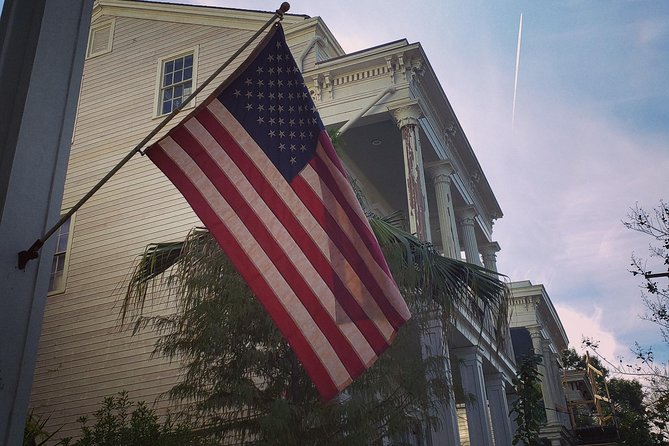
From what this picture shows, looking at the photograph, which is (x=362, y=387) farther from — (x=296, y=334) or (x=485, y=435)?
(x=485, y=435)

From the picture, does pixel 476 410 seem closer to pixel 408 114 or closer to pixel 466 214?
pixel 466 214

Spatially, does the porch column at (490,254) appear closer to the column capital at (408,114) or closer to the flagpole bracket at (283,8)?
the column capital at (408,114)

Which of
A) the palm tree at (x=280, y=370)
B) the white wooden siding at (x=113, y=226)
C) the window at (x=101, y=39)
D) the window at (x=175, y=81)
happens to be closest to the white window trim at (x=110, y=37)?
the window at (x=101, y=39)

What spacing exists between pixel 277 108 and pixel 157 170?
1182 cm

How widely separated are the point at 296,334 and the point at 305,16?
1358 cm

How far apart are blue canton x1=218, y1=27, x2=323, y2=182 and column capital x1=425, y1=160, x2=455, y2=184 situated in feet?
39.3

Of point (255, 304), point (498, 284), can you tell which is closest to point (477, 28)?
point (498, 284)

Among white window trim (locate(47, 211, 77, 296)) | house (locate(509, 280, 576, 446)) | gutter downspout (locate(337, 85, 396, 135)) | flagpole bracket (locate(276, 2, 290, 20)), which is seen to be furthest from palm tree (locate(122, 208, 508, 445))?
house (locate(509, 280, 576, 446))

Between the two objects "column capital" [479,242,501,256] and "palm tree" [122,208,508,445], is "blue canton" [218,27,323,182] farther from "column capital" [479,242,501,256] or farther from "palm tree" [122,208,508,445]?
"column capital" [479,242,501,256]

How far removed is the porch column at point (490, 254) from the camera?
902 inches

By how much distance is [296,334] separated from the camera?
4270 mm

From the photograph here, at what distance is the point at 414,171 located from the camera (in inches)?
560

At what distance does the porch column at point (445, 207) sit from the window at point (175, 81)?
259 inches

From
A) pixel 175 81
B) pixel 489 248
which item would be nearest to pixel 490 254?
pixel 489 248
